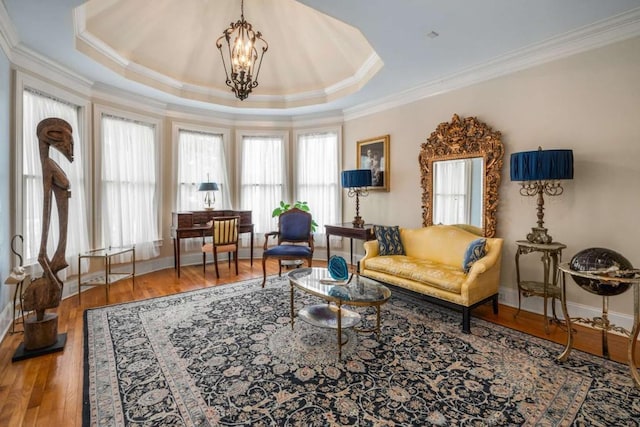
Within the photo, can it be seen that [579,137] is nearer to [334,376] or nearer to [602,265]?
[602,265]

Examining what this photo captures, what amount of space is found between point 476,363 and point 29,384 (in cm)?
325

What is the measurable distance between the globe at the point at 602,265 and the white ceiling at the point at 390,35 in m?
2.13

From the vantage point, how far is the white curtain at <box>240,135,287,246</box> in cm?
610

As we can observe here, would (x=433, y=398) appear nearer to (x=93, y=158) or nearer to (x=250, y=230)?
(x=250, y=230)

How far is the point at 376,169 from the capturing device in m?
5.21

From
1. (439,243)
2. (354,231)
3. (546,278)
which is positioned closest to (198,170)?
(354,231)

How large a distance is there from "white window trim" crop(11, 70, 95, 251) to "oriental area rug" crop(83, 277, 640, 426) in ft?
4.86

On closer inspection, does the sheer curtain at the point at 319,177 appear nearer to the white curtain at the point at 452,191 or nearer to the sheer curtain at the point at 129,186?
the white curtain at the point at 452,191

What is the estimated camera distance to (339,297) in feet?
8.11

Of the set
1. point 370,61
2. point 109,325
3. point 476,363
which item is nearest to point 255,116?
point 370,61

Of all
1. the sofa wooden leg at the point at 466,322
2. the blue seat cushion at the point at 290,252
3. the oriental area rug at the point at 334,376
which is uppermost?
the blue seat cushion at the point at 290,252

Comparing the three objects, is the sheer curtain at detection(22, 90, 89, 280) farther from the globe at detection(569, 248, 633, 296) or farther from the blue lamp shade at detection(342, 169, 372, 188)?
the globe at detection(569, 248, 633, 296)

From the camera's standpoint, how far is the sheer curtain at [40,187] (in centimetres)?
333

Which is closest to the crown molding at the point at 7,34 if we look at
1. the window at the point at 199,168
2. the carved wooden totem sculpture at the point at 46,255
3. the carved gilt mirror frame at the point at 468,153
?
the carved wooden totem sculpture at the point at 46,255
